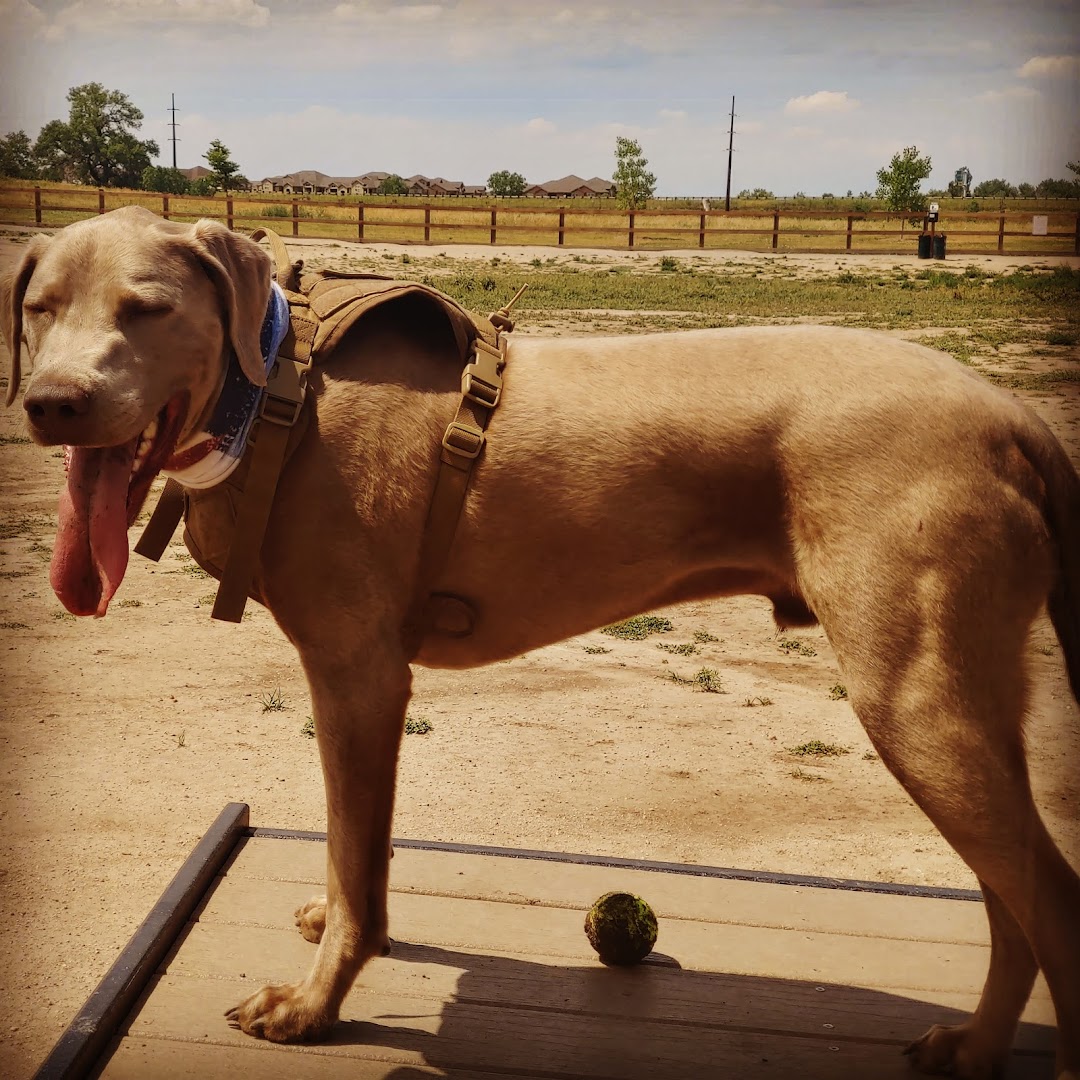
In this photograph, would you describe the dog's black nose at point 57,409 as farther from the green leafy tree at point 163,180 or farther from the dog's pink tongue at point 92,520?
the green leafy tree at point 163,180

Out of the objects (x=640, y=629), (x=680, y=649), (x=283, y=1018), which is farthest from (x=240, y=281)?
(x=640, y=629)

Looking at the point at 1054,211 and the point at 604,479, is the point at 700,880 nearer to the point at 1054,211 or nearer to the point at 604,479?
the point at 604,479

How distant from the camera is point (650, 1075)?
2498 millimetres

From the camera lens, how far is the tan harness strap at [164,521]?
2.65 meters

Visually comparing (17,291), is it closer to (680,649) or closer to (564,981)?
(564,981)

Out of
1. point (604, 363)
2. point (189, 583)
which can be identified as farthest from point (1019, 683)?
point (189, 583)

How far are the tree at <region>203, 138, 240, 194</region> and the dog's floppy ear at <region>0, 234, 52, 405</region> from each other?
1.25 meters

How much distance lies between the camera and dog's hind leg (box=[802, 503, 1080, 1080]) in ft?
7.29

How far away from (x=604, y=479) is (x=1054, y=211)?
3.42ft

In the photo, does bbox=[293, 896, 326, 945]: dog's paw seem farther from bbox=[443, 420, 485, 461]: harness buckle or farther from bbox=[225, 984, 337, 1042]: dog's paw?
bbox=[443, 420, 485, 461]: harness buckle

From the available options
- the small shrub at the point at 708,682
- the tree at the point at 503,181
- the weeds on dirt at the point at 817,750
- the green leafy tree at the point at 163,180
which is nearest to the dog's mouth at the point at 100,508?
the tree at the point at 503,181

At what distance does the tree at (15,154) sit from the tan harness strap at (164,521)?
0.74 metres

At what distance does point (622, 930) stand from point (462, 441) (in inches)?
49.9

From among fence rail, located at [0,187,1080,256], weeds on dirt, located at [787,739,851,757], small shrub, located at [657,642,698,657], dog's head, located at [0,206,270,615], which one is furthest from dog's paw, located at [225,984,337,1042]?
fence rail, located at [0,187,1080,256]
